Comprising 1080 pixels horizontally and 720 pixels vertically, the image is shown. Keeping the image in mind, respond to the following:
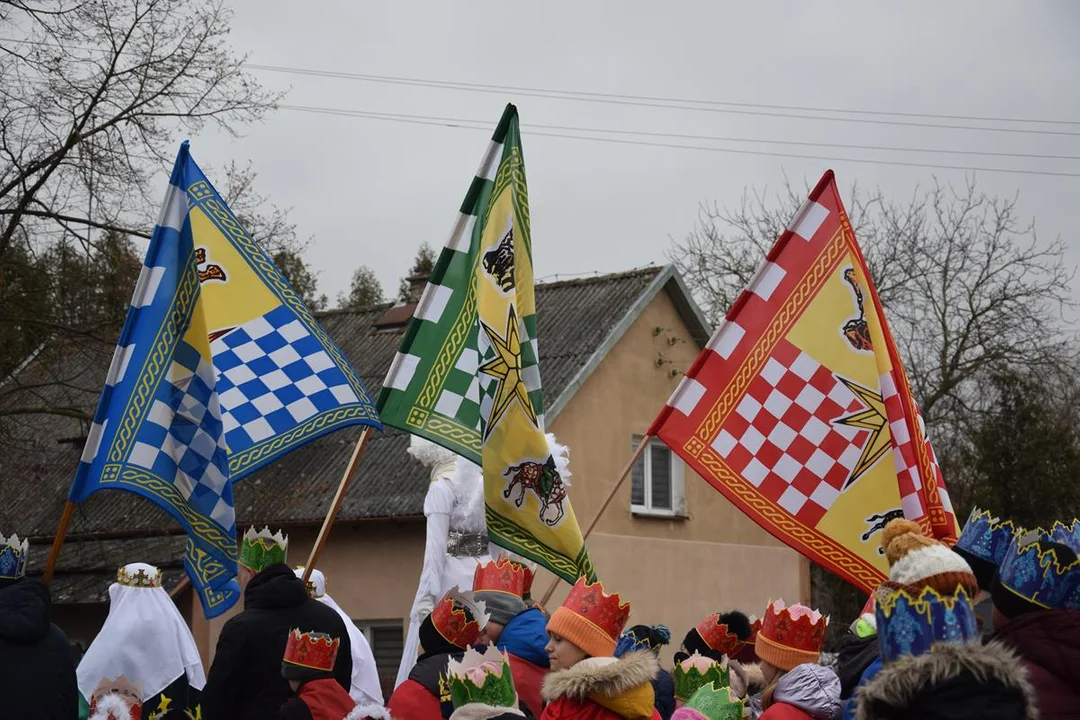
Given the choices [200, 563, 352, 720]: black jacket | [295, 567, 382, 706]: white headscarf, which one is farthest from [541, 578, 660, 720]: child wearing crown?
[295, 567, 382, 706]: white headscarf

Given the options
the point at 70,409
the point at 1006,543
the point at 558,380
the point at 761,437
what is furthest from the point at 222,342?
the point at 558,380

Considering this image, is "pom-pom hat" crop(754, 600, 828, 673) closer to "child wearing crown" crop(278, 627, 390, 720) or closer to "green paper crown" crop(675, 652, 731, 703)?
"green paper crown" crop(675, 652, 731, 703)

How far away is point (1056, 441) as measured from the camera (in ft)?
82.9

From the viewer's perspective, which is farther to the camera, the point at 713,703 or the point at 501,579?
the point at 501,579

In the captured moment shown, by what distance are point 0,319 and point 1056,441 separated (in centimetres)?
1699

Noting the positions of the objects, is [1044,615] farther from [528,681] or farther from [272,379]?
[272,379]

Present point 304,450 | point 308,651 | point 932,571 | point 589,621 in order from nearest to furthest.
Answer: point 932,571
point 589,621
point 308,651
point 304,450

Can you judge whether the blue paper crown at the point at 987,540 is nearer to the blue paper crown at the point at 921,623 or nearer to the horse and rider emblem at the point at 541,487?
the blue paper crown at the point at 921,623

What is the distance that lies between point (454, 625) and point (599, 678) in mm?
1303

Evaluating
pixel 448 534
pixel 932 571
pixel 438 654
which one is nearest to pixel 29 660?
pixel 438 654

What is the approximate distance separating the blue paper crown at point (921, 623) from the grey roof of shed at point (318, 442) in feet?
47.4

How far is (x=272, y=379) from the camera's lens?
8.02 m

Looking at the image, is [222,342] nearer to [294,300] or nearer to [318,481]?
[294,300]

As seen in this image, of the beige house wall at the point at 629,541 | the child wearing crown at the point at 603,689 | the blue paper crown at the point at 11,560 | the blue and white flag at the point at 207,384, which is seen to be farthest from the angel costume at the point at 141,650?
the beige house wall at the point at 629,541
